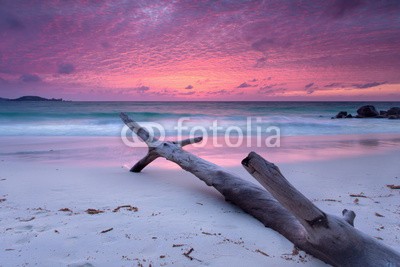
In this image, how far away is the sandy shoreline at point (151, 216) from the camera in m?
2.57

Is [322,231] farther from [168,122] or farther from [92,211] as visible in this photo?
[168,122]

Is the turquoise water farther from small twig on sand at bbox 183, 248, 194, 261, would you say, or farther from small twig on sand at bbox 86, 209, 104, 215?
small twig on sand at bbox 183, 248, 194, 261

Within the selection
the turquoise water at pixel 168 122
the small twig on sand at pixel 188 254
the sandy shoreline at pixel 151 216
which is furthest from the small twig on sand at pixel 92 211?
the turquoise water at pixel 168 122

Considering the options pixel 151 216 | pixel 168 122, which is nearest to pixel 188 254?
pixel 151 216

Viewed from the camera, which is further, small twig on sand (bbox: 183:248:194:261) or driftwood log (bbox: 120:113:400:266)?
small twig on sand (bbox: 183:248:194:261)

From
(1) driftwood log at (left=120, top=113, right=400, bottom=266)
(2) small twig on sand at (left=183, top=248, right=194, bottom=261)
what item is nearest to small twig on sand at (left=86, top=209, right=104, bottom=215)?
(2) small twig on sand at (left=183, top=248, right=194, bottom=261)

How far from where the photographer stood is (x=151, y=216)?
3.49m

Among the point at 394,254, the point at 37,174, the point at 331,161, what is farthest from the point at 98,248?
the point at 331,161

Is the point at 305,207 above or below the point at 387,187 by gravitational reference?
above

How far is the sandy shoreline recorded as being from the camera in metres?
2.57

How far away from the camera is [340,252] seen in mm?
2211

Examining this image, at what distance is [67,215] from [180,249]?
151cm

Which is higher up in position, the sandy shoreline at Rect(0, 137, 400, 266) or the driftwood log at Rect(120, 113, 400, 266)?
the driftwood log at Rect(120, 113, 400, 266)

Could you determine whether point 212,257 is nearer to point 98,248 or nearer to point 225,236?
point 225,236
